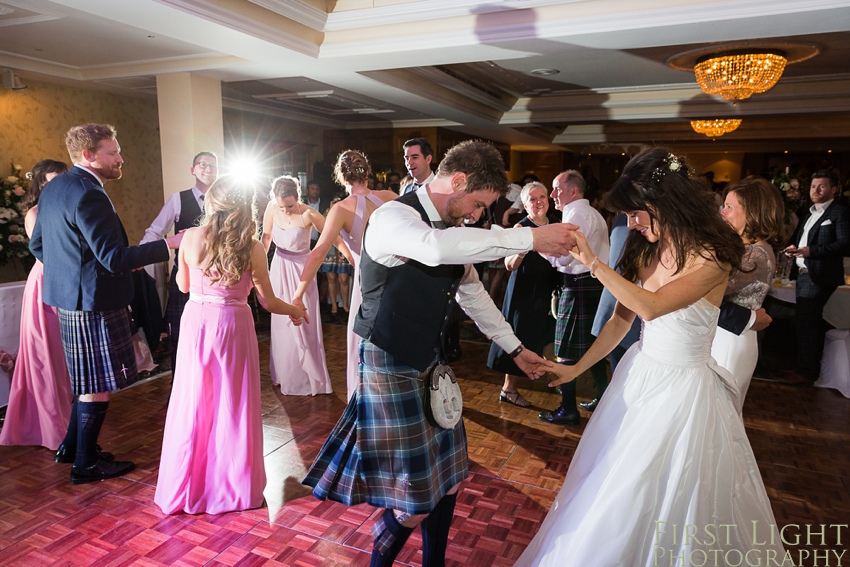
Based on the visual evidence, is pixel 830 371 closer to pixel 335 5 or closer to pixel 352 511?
pixel 352 511

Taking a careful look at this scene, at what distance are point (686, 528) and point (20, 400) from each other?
345 centimetres

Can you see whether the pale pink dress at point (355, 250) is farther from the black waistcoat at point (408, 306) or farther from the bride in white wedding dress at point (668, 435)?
the bride in white wedding dress at point (668, 435)

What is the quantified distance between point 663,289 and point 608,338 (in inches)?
13.9

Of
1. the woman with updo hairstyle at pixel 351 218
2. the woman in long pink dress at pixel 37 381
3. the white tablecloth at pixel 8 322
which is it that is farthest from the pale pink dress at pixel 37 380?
the woman with updo hairstyle at pixel 351 218

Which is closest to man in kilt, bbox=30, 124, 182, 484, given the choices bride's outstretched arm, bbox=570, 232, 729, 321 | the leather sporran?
the leather sporran

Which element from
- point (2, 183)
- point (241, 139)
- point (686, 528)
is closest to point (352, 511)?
point (686, 528)

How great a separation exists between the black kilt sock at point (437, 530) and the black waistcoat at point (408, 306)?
516 mm

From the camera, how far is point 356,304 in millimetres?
3658

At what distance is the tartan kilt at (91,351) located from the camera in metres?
2.84

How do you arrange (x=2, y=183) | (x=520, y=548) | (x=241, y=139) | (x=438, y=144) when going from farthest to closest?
(x=438, y=144)
(x=241, y=139)
(x=2, y=183)
(x=520, y=548)

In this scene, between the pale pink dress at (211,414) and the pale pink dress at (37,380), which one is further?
the pale pink dress at (37,380)

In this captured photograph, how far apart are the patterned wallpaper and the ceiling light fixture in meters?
6.90

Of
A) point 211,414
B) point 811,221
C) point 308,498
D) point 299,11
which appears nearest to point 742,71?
point 811,221

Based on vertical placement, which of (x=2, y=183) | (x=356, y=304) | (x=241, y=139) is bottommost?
(x=356, y=304)
